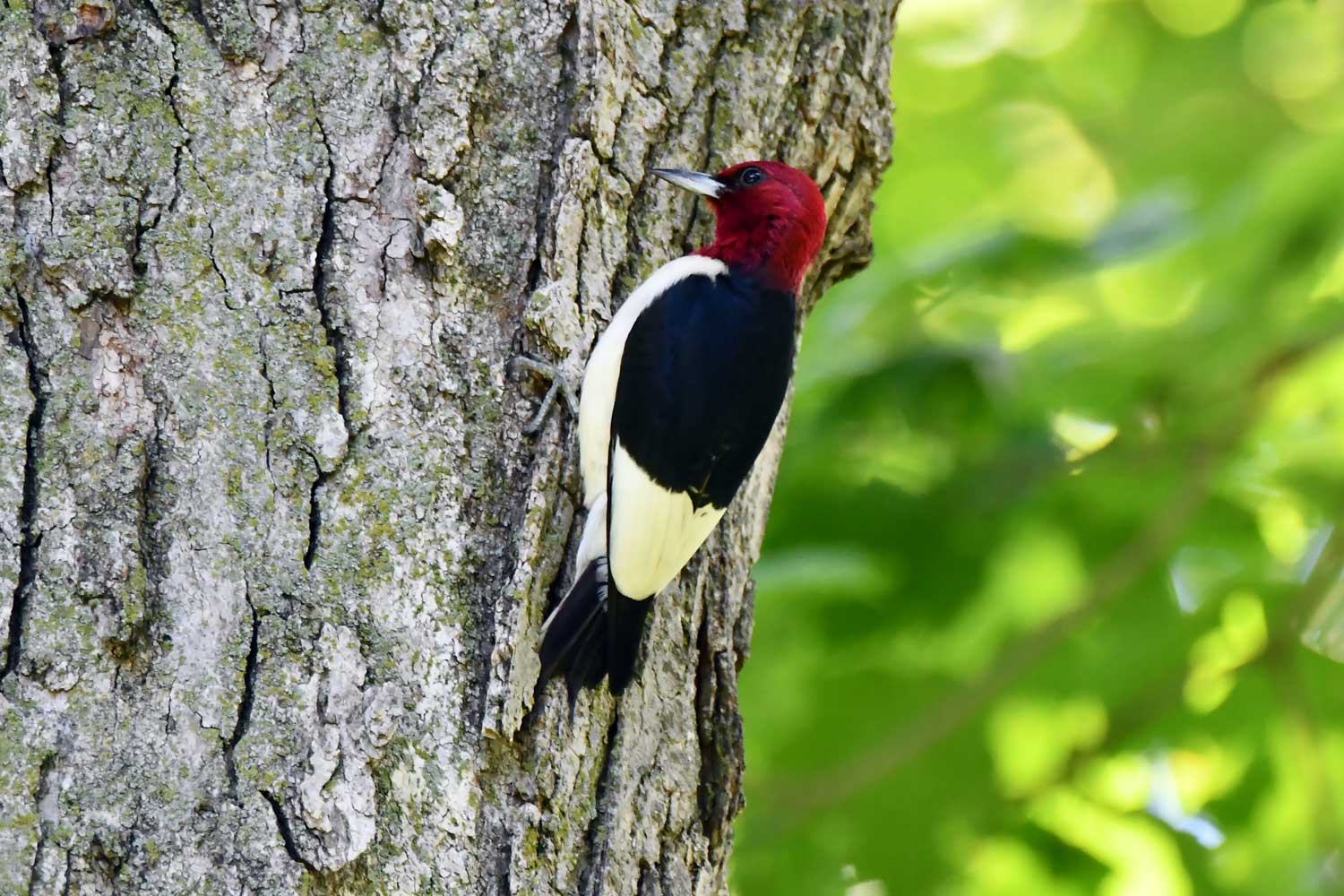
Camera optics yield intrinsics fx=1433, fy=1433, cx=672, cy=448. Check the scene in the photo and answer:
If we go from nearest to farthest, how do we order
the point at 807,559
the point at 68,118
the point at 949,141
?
1. the point at 68,118
2. the point at 807,559
3. the point at 949,141

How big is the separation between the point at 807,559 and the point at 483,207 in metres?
1.37

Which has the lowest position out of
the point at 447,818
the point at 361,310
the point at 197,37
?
the point at 447,818

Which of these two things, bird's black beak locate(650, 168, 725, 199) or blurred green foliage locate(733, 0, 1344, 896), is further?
blurred green foliage locate(733, 0, 1344, 896)

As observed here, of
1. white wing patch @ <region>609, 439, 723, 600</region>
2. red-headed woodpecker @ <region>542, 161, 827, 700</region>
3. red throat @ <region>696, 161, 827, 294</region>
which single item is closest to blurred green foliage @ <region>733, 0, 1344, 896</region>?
red throat @ <region>696, 161, 827, 294</region>

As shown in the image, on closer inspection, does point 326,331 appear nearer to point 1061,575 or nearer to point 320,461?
point 320,461

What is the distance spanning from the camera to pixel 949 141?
564cm

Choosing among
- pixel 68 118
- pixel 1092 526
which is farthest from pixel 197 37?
pixel 1092 526

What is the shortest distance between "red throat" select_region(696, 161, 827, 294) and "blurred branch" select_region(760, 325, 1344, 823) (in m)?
1.28

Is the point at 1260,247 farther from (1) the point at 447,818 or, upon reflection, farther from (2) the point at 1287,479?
(1) the point at 447,818

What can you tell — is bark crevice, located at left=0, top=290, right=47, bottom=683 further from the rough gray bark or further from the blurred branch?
the blurred branch

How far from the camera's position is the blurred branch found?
3770 millimetres

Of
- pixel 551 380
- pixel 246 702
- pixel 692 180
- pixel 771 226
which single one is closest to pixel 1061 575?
pixel 771 226

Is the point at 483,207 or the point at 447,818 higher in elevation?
the point at 483,207

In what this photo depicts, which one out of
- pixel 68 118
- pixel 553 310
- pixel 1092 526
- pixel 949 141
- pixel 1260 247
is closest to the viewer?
pixel 68 118
